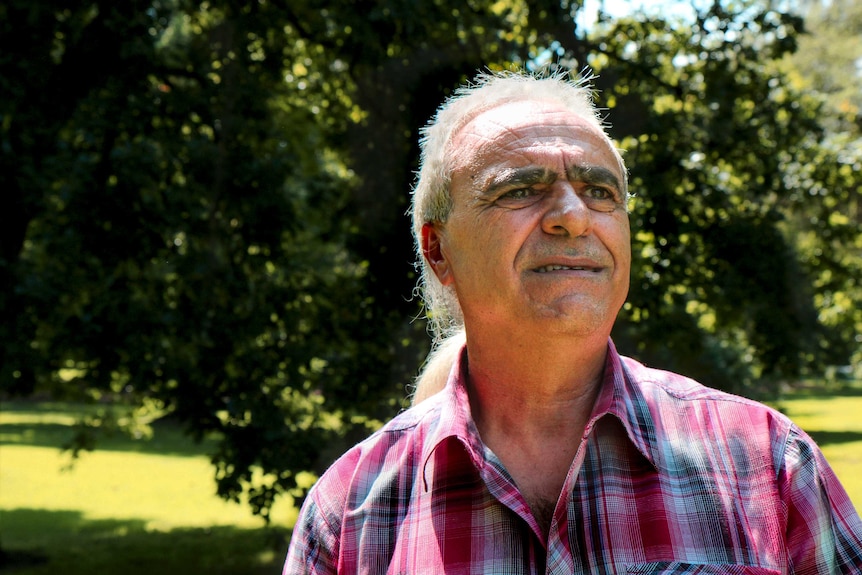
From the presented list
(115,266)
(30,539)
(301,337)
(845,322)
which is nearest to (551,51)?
(301,337)

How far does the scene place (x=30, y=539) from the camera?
11.6 m

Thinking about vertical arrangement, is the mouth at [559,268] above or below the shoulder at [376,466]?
above

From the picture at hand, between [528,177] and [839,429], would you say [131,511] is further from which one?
[839,429]

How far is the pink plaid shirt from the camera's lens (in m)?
1.67

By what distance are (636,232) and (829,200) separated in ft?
8.24

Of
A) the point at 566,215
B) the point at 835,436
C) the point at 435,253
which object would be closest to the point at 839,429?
the point at 835,436

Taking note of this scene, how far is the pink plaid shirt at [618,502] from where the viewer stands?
167 cm

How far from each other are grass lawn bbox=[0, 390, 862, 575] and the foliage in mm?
1426

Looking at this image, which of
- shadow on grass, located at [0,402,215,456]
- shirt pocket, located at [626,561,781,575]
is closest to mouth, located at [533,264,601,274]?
shirt pocket, located at [626,561,781,575]

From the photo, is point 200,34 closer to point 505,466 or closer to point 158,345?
point 158,345

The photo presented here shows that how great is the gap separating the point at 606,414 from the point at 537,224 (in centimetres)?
38

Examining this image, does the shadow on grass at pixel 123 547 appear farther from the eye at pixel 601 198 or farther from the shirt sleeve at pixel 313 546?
the eye at pixel 601 198

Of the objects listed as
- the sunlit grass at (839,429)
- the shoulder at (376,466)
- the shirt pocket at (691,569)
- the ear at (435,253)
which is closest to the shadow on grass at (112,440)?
the sunlit grass at (839,429)

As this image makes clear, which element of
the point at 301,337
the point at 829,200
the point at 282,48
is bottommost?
the point at 301,337
